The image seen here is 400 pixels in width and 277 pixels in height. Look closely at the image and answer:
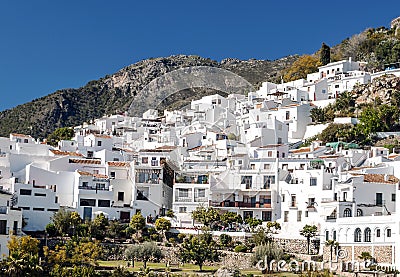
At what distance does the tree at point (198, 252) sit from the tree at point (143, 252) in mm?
1504

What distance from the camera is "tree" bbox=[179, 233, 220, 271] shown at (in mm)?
40844

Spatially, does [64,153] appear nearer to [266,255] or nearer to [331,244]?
[266,255]

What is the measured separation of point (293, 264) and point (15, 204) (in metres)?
17.8

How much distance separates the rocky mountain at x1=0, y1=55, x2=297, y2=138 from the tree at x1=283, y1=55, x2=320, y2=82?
39.6ft

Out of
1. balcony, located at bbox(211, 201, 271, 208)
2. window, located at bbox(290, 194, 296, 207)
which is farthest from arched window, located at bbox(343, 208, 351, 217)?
balcony, located at bbox(211, 201, 271, 208)

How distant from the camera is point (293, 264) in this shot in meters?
40.3

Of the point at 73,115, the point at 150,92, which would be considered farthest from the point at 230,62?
the point at 150,92

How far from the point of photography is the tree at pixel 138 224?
4556 cm

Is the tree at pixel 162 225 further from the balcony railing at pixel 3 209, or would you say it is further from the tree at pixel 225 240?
the balcony railing at pixel 3 209

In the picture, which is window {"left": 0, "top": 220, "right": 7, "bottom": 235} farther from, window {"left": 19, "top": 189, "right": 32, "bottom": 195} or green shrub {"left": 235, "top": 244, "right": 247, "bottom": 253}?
green shrub {"left": 235, "top": 244, "right": 247, "bottom": 253}

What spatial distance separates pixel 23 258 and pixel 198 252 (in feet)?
32.4

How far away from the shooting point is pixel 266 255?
40.1m

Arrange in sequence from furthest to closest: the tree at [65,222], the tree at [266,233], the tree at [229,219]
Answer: the tree at [229,219]
the tree at [65,222]
the tree at [266,233]

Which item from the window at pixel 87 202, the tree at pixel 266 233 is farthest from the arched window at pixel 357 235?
the window at pixel 87 202
